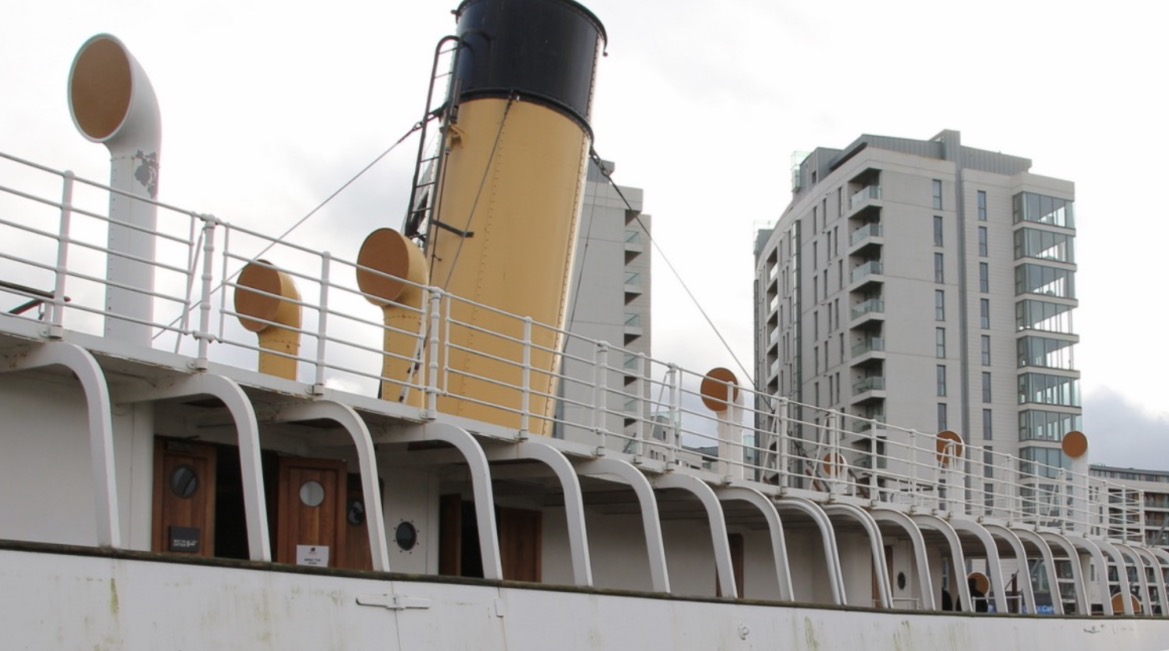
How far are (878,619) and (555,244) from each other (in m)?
4.97

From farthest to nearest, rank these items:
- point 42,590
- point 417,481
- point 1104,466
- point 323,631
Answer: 1. point 1104,466
2. point 417,481
3. point 323,631
4. point 42,590

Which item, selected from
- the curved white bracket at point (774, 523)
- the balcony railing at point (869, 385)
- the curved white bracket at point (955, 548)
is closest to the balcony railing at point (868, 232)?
the balcony railing at point (869, 385)

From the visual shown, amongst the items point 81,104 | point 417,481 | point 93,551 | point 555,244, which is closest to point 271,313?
point 417,481

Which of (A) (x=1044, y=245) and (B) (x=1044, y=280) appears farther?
(A) (x=1044, y=245)

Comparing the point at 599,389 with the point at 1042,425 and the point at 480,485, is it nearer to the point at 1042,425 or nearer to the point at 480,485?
the point at 480,485

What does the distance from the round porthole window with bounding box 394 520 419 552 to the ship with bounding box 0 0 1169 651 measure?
3 cm

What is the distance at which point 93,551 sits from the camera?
6469 mm

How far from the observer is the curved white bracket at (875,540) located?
44.8 feet

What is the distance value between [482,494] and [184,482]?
2.04 metres

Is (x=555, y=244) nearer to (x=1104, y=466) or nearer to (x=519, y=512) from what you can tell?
(x=519, y=512)

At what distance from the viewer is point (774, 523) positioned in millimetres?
12555

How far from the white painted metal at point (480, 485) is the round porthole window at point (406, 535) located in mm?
1307

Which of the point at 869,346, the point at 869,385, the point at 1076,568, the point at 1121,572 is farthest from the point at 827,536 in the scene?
the point at 869,346

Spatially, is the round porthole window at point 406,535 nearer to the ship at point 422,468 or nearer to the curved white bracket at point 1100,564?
the ship at point 422,468
